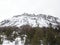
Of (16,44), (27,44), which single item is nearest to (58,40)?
(27,44)

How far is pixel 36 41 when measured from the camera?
33.4 meters

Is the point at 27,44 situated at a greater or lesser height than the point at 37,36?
lesser

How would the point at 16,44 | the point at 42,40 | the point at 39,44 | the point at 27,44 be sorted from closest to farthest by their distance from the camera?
the point at 39,44
the point at 42,40
the point at 27,44
the point at 16,44

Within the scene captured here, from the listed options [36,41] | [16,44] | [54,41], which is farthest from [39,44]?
[16,44]

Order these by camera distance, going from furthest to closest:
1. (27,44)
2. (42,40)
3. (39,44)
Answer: (27,44), (42,40), (39,44)

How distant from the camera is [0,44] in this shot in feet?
128

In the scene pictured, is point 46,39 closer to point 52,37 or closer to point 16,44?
point 52,37

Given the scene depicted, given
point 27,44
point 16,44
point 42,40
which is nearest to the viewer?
point 42,40

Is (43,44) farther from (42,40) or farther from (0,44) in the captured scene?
(0,44)

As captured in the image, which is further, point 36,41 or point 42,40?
point 42,40

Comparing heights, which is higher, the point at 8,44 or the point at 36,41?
the point at 36,41

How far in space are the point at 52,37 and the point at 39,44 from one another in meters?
4.31

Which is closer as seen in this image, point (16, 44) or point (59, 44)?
point (59, 44)

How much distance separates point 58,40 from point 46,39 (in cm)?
250
